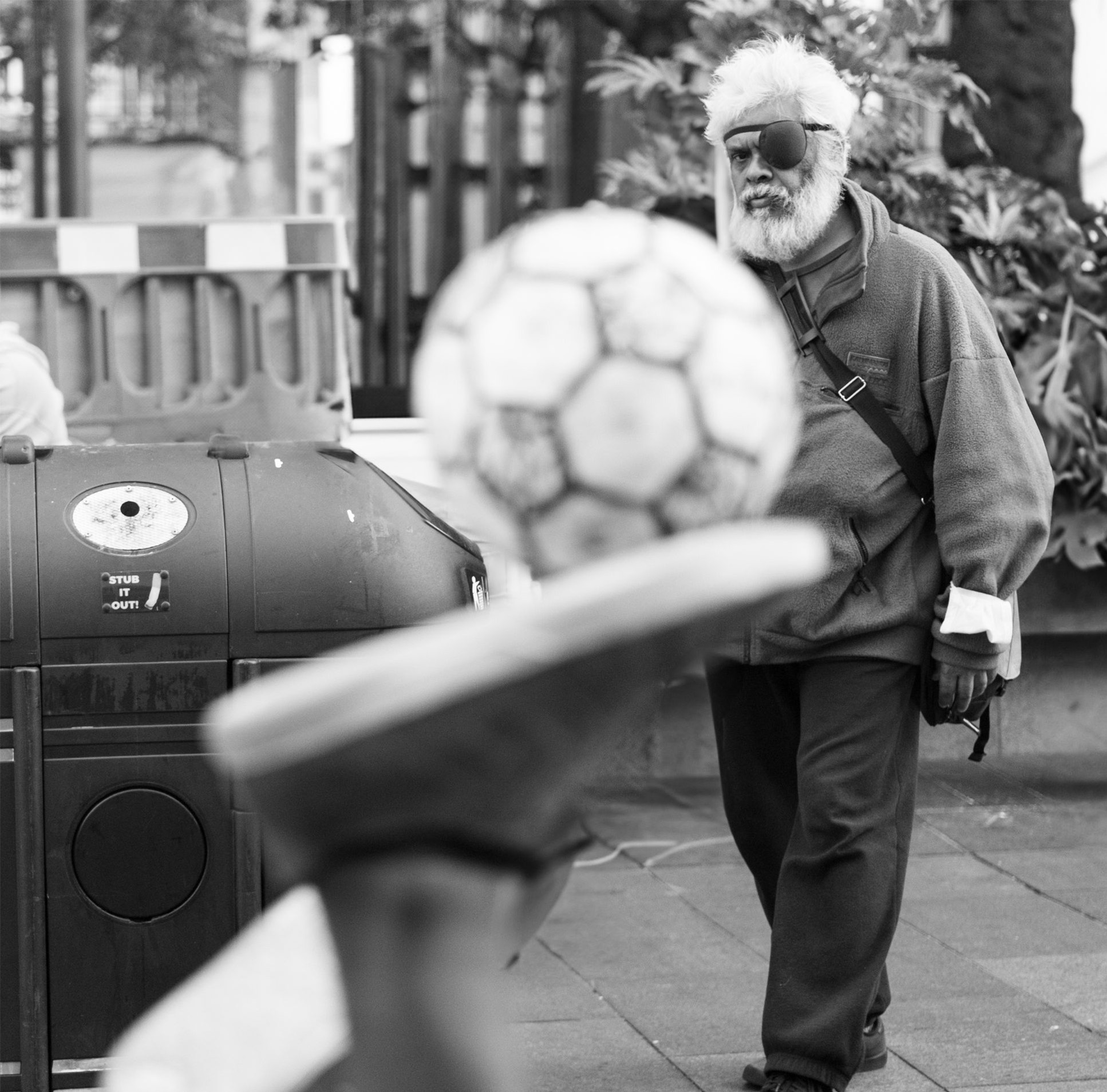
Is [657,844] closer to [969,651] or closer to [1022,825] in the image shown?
[1022,825]

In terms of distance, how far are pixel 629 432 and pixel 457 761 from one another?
25cm

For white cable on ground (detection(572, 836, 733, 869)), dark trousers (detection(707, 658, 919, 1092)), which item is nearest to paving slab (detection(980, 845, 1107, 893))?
white cable on ground (detection(572, 836, 733, 869))

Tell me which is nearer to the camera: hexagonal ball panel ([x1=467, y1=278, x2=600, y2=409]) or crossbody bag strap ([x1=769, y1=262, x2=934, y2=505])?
hexagonal ball panel ([x1=467, y1=278, x2=600, y2=409])

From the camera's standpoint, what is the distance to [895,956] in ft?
14.8

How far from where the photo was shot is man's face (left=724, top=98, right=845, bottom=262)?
3.35 m

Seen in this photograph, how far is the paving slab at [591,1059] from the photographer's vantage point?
3602 millimetres

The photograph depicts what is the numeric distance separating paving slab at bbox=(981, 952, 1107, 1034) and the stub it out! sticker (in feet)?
7.29

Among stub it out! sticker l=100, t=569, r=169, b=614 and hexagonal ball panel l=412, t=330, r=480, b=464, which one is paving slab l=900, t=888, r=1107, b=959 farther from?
hexagonal ball panel l=412, t=330, r=480, b=464

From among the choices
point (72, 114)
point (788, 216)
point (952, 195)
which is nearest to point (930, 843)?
point (952, 195)

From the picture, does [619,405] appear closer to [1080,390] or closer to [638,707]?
[638,707]

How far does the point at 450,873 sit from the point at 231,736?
0.17 meters

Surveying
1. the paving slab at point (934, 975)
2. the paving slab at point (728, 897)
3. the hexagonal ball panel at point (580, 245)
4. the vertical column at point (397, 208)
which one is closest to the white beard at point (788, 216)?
the paving slab at point (934, 975)

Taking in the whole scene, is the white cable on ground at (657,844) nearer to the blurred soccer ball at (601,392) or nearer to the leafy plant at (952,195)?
the leafy plant at (952,195)

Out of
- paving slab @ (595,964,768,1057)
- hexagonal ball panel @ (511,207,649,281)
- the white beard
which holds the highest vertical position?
the white beard
